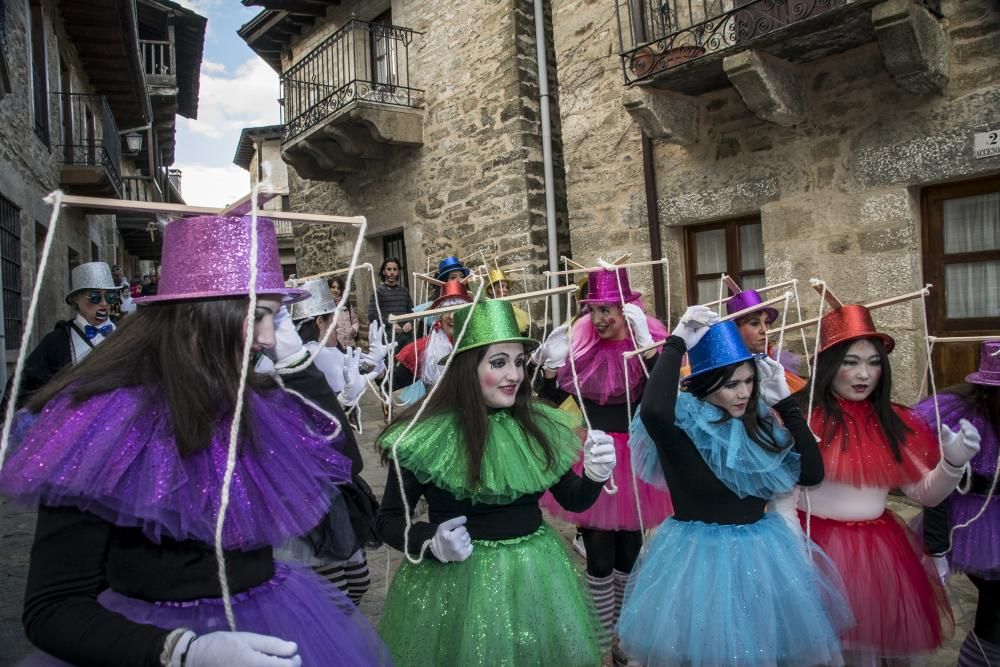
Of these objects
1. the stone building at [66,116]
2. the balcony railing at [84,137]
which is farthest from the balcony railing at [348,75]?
the balcony railing at [84,137]

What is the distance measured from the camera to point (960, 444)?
2.56m

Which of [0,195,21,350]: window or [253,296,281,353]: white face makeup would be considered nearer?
[253,296,281,353]: white face makeup

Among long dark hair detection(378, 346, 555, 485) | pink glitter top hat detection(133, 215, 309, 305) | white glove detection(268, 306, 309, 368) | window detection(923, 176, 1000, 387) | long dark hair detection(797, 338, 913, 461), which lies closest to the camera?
pink glitter top hat detection(133, 215, 309, 305)

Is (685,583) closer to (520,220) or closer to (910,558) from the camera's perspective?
(910,558)

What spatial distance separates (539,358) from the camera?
4152mm

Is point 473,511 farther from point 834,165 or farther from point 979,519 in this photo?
point 834,165

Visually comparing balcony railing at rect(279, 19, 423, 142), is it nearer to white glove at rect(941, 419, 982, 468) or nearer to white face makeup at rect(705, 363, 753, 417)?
white face makeup at rect(705, 363, 753, 417)

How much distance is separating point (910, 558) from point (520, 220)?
21.2 feet

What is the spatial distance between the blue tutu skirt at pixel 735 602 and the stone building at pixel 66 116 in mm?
6019

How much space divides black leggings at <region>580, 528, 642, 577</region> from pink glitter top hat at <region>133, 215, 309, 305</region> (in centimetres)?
233

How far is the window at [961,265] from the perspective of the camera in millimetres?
5051

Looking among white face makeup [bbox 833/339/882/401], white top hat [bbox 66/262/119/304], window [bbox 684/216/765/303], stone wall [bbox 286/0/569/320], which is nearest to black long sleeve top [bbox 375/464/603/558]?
white face makeup [bbox 833/339/882/401]

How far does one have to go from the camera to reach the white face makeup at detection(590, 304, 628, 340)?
3.89 metres

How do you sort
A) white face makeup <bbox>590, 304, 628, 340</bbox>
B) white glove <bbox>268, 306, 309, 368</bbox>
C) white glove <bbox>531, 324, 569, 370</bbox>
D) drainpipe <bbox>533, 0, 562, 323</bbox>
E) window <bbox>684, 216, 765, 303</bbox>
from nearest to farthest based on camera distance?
1. white glove <bbox>268, 306, 309, 368</bbox>
2. white face makeup <bbox>590, 304, 628, 340</bbox>
3. white glove <bbox>531, 324, 569, 370</bbox>
4. window <bbox>684, 216, 765, 303</bbox>
5. drainpipe <bbox>533, 0, 562, 323</bbox>
